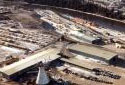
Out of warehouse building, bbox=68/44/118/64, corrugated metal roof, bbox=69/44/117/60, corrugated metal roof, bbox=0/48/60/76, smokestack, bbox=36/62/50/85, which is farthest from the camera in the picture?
corrugated metal roof, bbox=69/44/117/60

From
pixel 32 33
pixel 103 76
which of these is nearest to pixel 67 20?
pixel 32 33

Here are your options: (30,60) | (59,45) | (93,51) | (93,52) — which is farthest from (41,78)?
(59,45)

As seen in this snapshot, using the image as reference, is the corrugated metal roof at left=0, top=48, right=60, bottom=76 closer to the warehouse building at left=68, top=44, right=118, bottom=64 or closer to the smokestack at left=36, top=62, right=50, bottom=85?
the warehouse building at left=68, top=44, right=118, bottom=64

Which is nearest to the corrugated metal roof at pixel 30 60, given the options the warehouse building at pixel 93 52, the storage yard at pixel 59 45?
the storage yard at pixel 59 45

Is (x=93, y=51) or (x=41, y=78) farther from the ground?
(x=93, y=51)

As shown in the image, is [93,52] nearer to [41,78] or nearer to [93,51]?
[93,51]

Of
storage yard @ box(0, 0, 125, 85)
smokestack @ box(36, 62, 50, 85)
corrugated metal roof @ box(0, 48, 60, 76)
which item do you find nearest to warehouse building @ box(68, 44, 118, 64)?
storage yard @ box(0, 0, 125, 85)

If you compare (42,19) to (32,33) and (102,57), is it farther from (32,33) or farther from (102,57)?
(102,57)
